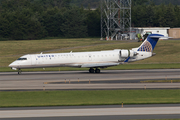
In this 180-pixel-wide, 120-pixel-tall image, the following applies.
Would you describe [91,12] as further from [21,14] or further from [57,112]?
[57,112]

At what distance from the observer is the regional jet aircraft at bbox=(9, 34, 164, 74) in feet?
140

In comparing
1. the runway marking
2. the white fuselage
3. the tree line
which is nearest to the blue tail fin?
the white fuselage

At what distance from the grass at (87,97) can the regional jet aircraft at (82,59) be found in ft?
48.1

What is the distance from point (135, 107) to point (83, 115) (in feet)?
14.4

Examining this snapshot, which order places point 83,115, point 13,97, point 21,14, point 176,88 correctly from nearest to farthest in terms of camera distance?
point 83,115 < point 13,97 < point 176,88 < point 21,14

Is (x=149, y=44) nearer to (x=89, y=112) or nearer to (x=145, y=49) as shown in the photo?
(x=145, y=49)

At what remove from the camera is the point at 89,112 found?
2036 centimetres

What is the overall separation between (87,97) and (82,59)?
18492 mm

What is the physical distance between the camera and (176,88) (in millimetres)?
29422

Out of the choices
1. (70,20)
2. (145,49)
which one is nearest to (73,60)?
(145,49)

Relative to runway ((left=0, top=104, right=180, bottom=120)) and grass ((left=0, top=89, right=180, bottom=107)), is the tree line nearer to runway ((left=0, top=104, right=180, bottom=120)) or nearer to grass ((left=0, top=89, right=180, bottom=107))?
grass ((left=0, top=89, right=180, bottom=107))

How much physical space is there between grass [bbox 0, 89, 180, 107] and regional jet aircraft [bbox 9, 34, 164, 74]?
14.7 metres

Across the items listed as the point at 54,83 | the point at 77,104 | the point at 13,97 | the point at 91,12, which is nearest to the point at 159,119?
the point at 77,104

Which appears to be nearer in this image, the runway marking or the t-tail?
the runway marking
